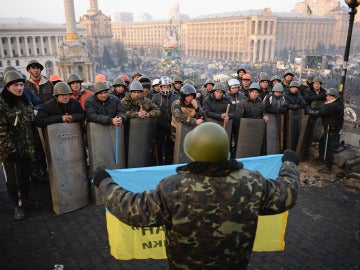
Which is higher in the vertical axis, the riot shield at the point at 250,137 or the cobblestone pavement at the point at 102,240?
the riot shield at the point at 250,137

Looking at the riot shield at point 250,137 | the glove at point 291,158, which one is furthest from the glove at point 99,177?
the riot shield at point 250,137

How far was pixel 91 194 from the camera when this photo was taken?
576 centimetres

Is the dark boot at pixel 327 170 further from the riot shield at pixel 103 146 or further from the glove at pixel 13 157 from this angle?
the glove at pixel 13 157

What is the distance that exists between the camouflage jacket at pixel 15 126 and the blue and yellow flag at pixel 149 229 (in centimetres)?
213

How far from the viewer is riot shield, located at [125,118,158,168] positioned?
610 cm

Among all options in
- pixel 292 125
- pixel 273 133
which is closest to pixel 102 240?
pixel 273 133

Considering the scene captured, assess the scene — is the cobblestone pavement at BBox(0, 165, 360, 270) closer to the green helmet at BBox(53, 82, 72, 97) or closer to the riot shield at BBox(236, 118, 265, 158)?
the riot shield at BBox(236, 118, 265, 158)

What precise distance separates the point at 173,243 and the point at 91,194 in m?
4.02

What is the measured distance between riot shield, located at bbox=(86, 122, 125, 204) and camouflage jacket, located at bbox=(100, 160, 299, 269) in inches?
134

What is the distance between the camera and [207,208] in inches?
76.3

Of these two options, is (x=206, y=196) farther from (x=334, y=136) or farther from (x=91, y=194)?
(x=334, y=136)

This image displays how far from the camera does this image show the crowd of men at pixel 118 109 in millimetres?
4922

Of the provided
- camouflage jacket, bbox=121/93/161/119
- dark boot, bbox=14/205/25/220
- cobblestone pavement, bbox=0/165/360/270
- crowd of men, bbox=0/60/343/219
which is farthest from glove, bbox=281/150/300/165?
dark boot, bbox=14/205/25/220

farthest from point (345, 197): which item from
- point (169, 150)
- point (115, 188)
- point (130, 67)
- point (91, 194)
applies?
point (130, 67)
